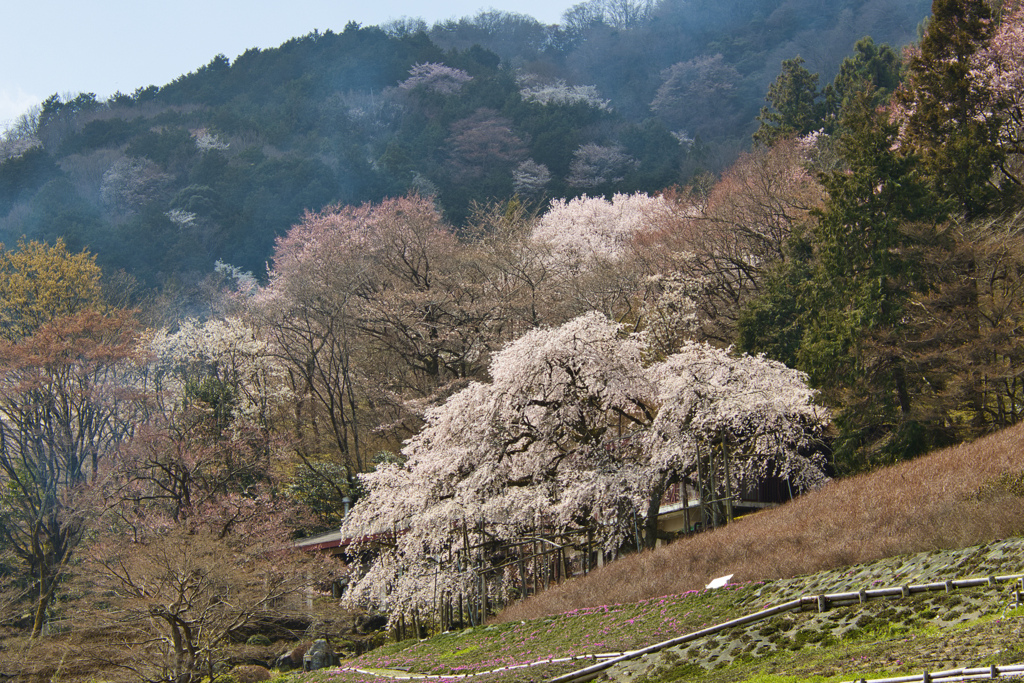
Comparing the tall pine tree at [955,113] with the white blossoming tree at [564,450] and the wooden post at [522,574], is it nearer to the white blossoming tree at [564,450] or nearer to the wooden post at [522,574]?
the white blossoming tree at [564,450]

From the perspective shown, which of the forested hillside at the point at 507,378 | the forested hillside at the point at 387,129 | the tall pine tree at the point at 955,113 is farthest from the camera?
the forested hillside at the point at 387,129

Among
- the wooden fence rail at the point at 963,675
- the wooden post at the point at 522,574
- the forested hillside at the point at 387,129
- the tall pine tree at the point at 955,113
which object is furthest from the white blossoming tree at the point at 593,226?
the wooden fence rail at the point at 963,675

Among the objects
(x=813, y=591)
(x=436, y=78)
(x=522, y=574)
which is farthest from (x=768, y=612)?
(x=436, y=78)

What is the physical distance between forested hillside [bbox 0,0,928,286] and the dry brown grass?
4603cm

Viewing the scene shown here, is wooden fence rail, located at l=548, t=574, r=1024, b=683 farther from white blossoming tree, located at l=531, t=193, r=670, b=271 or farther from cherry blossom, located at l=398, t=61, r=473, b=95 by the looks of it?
cherry blossom, located at l=398, t=61, r=473, b=95

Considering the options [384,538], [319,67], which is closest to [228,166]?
[319,67]

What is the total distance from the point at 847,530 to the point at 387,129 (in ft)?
220

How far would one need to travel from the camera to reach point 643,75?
3497 inches

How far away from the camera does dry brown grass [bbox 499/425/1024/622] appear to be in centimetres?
1321

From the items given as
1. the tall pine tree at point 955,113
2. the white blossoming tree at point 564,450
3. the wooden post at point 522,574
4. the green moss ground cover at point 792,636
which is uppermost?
the tall pine tree at point 955,113

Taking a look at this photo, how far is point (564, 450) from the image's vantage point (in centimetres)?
2292

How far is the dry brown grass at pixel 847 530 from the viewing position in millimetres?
13211

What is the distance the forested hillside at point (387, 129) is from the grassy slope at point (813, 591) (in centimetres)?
4666

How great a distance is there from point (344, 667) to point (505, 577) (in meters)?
4.52
